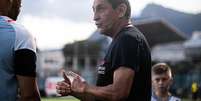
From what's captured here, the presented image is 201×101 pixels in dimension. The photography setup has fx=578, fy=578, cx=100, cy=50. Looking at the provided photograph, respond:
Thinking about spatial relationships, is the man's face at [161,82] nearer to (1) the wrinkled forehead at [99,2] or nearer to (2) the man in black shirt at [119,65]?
(2) the man in black shirt at [119,65]

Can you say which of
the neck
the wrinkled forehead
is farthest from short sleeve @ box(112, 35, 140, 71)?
the wrinkled forehead

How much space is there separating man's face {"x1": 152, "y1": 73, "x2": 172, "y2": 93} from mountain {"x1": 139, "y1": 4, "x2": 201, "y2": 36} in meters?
68.9

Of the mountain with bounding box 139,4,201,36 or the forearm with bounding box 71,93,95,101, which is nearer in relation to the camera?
the forearm with bounding box 71,93,95,101

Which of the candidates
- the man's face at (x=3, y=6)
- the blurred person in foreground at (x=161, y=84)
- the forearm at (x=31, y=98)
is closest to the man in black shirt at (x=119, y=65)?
the forearm at (x=31, y=98)

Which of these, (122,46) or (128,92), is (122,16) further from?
(128,92)

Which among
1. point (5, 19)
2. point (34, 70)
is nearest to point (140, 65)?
point (34, 70)

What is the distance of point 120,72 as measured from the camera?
4.03m

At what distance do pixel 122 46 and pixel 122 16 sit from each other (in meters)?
0.33

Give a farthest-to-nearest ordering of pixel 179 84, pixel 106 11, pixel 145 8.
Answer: pixel 145 8, pixel 179 84, pixel 106 11

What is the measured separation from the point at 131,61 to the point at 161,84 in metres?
2.89

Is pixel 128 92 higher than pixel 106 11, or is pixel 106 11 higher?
pixel 106 11

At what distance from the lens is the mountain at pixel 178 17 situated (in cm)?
8231

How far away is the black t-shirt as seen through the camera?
160 inches

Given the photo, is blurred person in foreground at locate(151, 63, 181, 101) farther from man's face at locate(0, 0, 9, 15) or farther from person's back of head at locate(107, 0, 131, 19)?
man's face at locate(0, 0, 9, 15)
